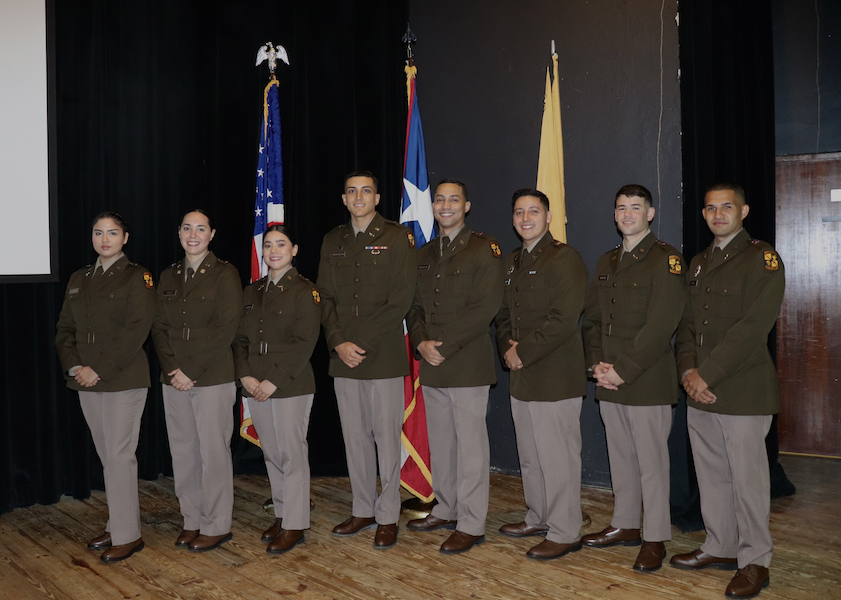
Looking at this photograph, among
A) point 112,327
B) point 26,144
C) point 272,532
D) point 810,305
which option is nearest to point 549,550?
point 272,532

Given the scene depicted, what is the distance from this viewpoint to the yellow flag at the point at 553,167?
156 inches

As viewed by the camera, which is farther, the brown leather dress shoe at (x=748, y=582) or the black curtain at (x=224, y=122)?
the black curtain at (x=224, y=122)

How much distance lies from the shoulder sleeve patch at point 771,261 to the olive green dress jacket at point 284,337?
1893mm

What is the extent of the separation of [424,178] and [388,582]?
7.40 ft

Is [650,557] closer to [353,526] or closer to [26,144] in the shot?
[353,526]

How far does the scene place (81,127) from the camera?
4.43 metres

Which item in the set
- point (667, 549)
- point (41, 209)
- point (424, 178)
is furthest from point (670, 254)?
point (41, 209)

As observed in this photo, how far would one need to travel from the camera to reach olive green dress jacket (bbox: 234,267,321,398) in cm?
330

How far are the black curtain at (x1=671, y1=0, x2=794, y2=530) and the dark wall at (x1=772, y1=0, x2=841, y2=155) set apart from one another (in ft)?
1.23

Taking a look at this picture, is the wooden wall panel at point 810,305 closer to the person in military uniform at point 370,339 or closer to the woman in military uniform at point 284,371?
the person in military uniform at point 370,339

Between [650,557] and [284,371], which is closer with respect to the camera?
[650,557]

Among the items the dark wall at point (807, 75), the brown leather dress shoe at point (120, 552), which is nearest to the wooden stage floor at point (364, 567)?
the brown leather dress shoe at point (120, 552)

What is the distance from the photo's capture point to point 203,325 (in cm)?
334

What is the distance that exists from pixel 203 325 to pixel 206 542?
0.99m
